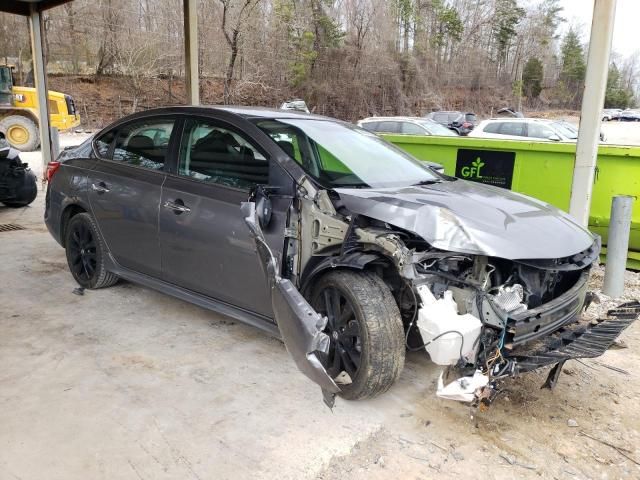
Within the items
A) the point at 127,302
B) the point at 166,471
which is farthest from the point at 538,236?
the point at 127,302

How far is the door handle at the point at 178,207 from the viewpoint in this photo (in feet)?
11.4

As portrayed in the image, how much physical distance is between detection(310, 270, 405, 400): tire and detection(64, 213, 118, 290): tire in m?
2.32

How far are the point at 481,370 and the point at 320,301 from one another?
929mm

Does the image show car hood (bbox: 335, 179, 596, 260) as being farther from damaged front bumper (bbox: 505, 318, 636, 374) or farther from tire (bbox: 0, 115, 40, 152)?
tire (bbox: 0, 115, 40, 152)

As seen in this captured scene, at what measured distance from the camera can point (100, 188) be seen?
164 inches

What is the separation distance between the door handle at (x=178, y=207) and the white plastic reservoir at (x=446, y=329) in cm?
173

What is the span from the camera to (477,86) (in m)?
47.6

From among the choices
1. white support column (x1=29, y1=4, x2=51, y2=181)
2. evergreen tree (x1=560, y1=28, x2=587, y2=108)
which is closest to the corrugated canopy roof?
white support column (x1=29, y1=4, x2=51, y2=181)

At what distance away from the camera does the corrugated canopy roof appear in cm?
891

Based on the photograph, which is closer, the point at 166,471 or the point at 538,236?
the point at 166,471

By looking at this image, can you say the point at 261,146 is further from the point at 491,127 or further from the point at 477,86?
the point at 477,86

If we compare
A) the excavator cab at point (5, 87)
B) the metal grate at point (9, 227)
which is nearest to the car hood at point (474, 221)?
the metal grate at point (9, 227)

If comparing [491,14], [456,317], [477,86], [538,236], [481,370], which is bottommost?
[481,370]

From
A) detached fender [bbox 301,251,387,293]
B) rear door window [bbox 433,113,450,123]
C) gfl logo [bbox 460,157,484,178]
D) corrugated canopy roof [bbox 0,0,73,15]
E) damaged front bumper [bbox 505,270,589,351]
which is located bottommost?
damaged front bumper [bbox 505,270,589,351]
